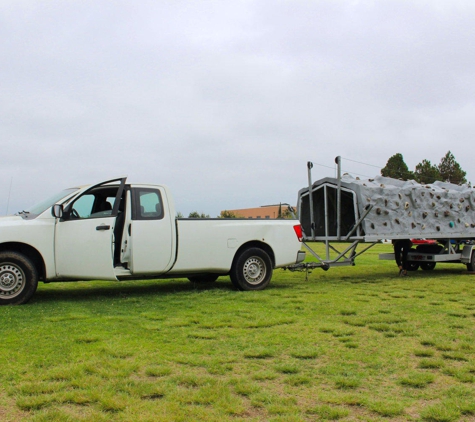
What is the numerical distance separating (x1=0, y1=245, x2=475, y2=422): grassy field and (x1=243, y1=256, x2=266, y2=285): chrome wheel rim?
1.05 metres

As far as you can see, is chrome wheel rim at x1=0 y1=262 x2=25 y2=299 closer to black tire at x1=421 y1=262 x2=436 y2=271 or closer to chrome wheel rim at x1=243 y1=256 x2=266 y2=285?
chrome wheel rim at x1=243 y1=256 x2=266 y2=285

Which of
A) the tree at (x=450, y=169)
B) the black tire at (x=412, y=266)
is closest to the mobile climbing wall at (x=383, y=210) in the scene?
the black tire at (x=412, y=266)

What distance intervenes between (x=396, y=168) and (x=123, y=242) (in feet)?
188

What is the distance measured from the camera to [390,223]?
13.2 meters

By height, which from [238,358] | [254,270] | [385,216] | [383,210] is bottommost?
[238,358]

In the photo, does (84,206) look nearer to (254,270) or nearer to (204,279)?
(254,270)

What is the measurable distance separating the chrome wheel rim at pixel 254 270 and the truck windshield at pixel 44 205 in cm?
354

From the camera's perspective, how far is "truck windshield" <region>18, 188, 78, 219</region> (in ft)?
30.1

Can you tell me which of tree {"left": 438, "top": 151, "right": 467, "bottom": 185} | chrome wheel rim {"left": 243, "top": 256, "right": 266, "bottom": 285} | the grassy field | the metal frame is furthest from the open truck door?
tree {"left": 438, "top": 151, "right": 467, "bottom": 185}

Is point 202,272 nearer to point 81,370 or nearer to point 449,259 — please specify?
point 81,370

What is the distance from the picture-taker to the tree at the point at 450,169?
69.7m

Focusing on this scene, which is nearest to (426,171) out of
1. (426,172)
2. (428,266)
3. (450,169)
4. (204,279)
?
(426,172)

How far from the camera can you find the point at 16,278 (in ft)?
28.2

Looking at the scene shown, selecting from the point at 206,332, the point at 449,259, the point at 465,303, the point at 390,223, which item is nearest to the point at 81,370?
the point at 206,332
